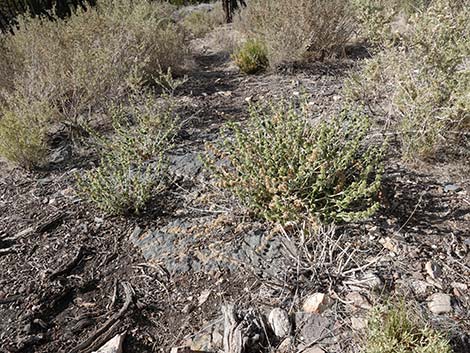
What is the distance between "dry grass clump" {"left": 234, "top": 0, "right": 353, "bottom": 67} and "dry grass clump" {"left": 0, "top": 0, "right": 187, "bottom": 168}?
140 centimetres

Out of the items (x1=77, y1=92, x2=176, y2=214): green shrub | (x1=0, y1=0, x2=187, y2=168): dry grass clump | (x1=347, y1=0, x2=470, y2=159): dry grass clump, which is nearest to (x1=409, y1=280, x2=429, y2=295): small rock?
(x1=347, y1=0, x2=470, y2=159): dry grass clump

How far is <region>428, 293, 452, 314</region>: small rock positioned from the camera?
1681 mm

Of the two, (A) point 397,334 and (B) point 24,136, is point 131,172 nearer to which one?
(B) point 24,136

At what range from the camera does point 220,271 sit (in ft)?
6.82

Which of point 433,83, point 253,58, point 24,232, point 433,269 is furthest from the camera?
point 253,58

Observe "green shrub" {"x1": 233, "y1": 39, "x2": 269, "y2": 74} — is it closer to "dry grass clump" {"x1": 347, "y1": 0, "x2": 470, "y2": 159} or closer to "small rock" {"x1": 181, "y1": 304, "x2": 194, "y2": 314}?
"dry grass clump" {"x1": 347, "y1": 0, "x2": 470, "y2": 159}

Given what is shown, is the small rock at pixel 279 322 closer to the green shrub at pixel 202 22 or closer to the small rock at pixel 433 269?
the small rock at pixel 433 269

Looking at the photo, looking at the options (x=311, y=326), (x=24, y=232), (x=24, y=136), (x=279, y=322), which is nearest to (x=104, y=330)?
(x=279, y=322)

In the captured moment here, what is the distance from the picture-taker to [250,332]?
169 centimetres

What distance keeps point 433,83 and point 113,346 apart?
2343 mm

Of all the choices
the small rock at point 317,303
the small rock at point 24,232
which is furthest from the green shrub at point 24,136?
the small rock at point 317,303

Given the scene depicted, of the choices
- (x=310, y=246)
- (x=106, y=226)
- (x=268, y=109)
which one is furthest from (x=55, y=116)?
(x=310, y=246)

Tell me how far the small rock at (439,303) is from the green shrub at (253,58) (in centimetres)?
371

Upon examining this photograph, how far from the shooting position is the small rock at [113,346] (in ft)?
5.67
